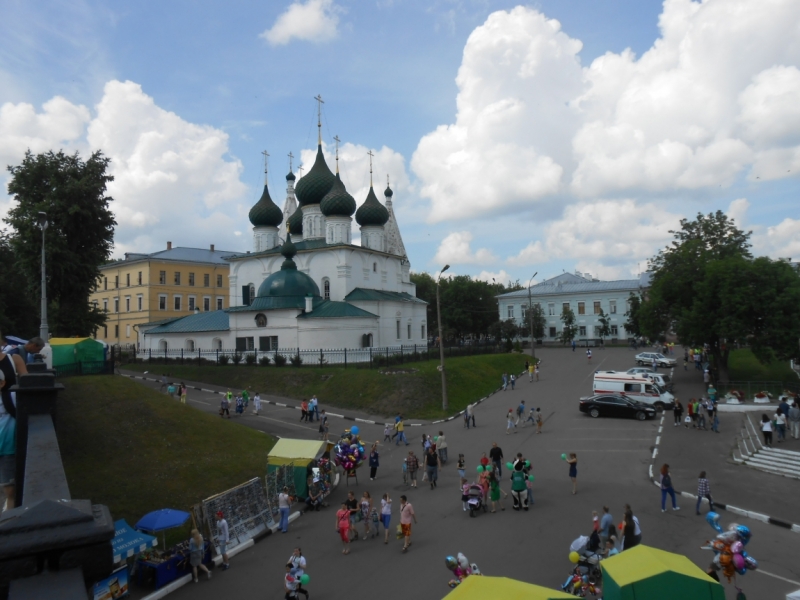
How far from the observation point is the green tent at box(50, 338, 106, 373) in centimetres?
2194

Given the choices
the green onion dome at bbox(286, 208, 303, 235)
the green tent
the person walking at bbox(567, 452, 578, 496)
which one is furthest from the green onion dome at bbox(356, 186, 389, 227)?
the person walking at bbox(567, 452, 578, 496)

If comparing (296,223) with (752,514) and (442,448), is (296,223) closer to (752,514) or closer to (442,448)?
(442,448)

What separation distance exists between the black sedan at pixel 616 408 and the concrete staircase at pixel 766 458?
14.9 feet

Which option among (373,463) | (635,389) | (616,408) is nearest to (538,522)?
(373,463)

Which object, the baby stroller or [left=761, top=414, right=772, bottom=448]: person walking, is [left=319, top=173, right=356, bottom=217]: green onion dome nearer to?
[left=761, top=414, right=772, bottom=448]: person walking

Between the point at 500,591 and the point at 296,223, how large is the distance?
168 feet

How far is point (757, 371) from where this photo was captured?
39.8m

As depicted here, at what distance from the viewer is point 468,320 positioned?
252 ft

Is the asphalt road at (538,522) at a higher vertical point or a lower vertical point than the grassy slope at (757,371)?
lower

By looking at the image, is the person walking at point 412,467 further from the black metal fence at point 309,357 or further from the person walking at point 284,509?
the black metal fence at point 309,357

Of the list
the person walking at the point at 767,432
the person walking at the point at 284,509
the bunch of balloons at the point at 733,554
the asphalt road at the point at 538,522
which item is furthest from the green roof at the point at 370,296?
the bunch of balloons at the point at 733,554

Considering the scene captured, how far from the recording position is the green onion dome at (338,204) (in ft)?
159

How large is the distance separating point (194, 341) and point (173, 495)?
32333mm

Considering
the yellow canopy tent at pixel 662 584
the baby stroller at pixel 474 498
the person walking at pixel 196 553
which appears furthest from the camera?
the baby stroller at pixel 474 498
